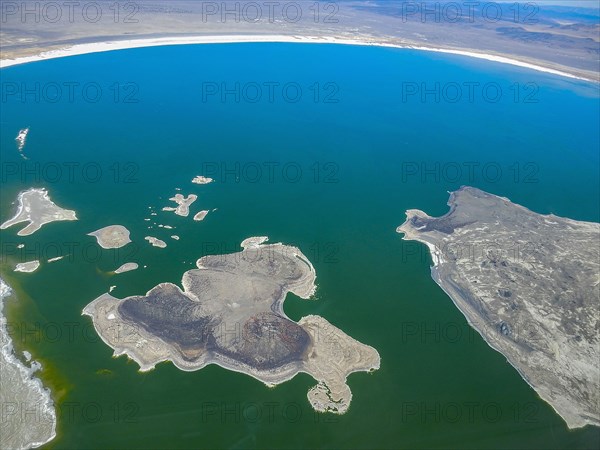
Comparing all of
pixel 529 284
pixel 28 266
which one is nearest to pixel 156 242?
pixel 28 266

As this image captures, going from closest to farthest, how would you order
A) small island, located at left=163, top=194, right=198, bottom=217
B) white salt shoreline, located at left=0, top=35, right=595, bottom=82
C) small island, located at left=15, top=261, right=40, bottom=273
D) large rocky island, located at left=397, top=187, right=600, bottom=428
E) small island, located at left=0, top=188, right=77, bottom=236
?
large rocky island, located at left=397, top=187, right=600, bottom=428, small island, located at left=15, top=261, right=40, bottom=273, small island, located at left=0, top=188, right=77, bottom=236, small island, located at left=163, top=194, right=198, bottom=217, white salt shoreline, located at left=0, top=35, right=595, bottom=82

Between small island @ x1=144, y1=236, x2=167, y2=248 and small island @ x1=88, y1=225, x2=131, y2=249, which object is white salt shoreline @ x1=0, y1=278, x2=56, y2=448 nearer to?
small island @ x1=88, y1=225, x2=131, y2=249

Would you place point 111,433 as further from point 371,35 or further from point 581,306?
point 371,35

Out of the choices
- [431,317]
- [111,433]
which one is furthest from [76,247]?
[431,317]

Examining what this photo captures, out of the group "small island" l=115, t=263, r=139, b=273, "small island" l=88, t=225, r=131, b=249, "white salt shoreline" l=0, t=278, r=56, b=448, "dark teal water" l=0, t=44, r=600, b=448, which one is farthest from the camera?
Answer: "small island" l=88, t=225, r=131, b=249

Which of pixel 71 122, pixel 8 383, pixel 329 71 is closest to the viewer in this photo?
pixel 8 383

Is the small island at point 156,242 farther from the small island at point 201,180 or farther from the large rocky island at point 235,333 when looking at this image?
the small island at point 201,180

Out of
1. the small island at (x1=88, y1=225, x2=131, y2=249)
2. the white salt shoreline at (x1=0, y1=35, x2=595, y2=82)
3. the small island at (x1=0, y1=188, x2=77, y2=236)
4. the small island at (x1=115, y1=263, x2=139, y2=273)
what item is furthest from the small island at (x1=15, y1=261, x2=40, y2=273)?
the white salt shoreline at (x1=0, y1=35, x2=595, y2=82)

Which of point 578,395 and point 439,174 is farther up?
point 439,174
